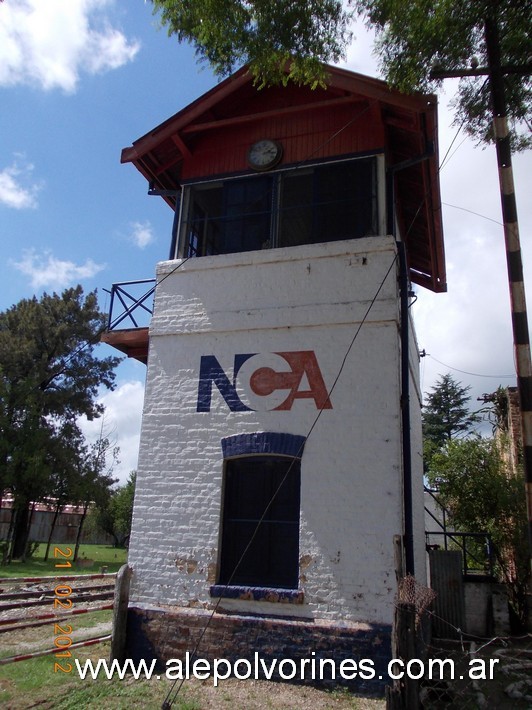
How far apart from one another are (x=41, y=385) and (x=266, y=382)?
1020 inches

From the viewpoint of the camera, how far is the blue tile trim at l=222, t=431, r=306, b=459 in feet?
27.7

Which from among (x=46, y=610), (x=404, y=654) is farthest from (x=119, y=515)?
(x=404, y=654)

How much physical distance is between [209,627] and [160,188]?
8.10m

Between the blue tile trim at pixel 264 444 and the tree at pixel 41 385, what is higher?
the tree at pixel 41 385

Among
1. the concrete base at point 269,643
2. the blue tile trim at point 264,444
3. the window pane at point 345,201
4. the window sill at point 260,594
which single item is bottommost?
the concrete base at point 269,643

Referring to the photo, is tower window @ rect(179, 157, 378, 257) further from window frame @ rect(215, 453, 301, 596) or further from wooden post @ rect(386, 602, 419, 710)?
wooden post @ rect(386, 602, 419, 710)

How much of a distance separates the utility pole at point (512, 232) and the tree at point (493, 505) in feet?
21.5

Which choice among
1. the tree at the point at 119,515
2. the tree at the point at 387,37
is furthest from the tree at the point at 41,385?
the tree at the point at 387,37

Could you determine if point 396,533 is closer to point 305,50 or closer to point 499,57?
point 499,57

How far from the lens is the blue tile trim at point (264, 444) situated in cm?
843

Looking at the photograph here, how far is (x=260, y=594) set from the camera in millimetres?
7938

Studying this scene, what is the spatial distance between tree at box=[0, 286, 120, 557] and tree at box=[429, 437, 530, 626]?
810 inches

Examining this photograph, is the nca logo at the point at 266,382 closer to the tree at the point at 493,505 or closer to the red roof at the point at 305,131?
the red roof at the point at 305,131

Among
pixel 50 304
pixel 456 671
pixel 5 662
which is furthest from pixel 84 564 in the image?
pixel 456 671
